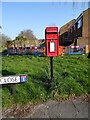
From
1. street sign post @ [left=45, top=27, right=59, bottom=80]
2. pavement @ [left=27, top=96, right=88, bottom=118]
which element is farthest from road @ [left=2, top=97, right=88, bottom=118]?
street sign post @ [left=45, top=27, right=59, bottom=80]

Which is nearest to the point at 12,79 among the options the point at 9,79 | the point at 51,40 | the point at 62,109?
the point at 9,79

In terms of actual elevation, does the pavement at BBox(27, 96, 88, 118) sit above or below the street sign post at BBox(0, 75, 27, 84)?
below

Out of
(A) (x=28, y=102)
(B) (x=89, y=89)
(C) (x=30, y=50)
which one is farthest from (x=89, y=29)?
(A) (x=28, y=102)

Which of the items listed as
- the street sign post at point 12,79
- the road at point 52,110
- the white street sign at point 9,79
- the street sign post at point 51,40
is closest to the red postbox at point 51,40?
the street sign post at point 51,40

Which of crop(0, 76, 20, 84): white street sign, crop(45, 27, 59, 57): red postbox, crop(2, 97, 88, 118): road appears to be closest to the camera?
crop(2, 97, 88, 118): road

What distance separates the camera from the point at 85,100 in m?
3.06

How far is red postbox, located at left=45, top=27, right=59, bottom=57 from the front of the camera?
130 inches

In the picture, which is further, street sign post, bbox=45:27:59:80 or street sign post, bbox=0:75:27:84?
street sign post, bbox=45:27:59:80

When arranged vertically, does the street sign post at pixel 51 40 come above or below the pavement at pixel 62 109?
above

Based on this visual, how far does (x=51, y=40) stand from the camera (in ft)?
11.2

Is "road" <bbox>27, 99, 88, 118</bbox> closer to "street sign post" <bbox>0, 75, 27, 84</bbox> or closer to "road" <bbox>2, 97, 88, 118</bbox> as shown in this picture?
"road" <bbox>2, 97, 88, 118</bbox>

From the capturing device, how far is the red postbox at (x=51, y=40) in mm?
3311

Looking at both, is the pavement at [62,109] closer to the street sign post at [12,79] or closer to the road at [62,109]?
the road at [62,109]

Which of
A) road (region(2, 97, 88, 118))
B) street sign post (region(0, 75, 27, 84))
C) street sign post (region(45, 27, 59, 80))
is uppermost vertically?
street sign post (region(45, 27, 59, 80))
